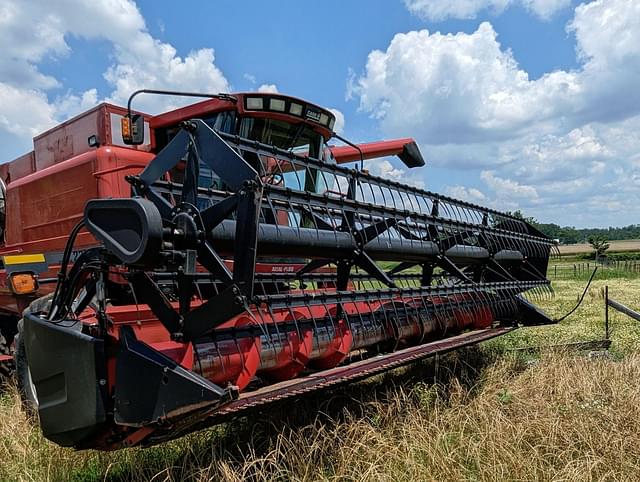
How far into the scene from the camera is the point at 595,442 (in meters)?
3.06

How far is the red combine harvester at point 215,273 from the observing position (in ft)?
7.70

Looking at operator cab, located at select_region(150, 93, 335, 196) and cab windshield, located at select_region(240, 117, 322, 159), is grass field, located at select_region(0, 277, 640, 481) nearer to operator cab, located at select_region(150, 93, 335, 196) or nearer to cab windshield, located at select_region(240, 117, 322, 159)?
operator cab, located at select_region(150, 93, 335, 196)

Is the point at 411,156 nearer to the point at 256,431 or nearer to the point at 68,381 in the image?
the point at 256,431

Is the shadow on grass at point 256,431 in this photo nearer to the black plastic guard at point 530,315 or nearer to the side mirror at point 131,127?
the black plastic guard at point 530,315

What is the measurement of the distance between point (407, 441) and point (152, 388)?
164 cm

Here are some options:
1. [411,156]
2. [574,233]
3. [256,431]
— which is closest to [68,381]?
[256,431]

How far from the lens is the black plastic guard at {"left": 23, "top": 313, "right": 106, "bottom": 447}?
7.95ft

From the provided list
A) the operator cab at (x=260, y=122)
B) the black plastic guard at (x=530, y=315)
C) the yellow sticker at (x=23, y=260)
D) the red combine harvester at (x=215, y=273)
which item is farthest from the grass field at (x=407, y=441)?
the operator cab at (x=260, y=122)

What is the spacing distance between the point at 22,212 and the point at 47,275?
1242 millimetres

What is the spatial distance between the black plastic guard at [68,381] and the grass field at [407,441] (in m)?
0.48

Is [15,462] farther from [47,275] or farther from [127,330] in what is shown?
[47,275]

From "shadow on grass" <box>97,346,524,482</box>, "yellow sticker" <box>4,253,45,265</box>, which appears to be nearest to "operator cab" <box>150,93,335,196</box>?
"yellow sticker" <box>4,253,45,265</box>

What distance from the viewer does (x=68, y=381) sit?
2.49 m

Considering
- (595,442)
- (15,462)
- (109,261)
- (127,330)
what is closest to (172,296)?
(109,261)
